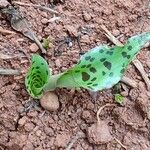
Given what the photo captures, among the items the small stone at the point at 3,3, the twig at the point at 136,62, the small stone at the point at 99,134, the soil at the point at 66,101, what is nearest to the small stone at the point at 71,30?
the soil at the point at 66,101

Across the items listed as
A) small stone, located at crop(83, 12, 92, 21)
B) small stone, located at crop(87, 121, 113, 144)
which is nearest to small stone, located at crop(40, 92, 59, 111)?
small stone, located at crop(87, 121, 113, 144)

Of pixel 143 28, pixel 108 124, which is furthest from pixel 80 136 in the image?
pixel 143 28

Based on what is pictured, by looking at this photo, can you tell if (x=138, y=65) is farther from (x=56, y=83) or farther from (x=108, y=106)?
(x=56, y=83)

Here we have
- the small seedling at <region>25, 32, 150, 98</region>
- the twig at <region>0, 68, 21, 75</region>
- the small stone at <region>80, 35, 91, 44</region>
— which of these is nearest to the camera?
the small seedling at <region>25, 32, 150, 98</region>

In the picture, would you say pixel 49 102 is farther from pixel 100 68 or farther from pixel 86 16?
pixel 86 16

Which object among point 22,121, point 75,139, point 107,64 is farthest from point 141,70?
point 22,121

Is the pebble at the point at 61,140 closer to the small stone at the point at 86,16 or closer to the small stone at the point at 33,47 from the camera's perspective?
the small stone at the point at 33,47

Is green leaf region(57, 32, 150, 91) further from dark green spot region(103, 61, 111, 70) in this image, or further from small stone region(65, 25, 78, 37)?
small stone region(65, 25, 78, 37)
